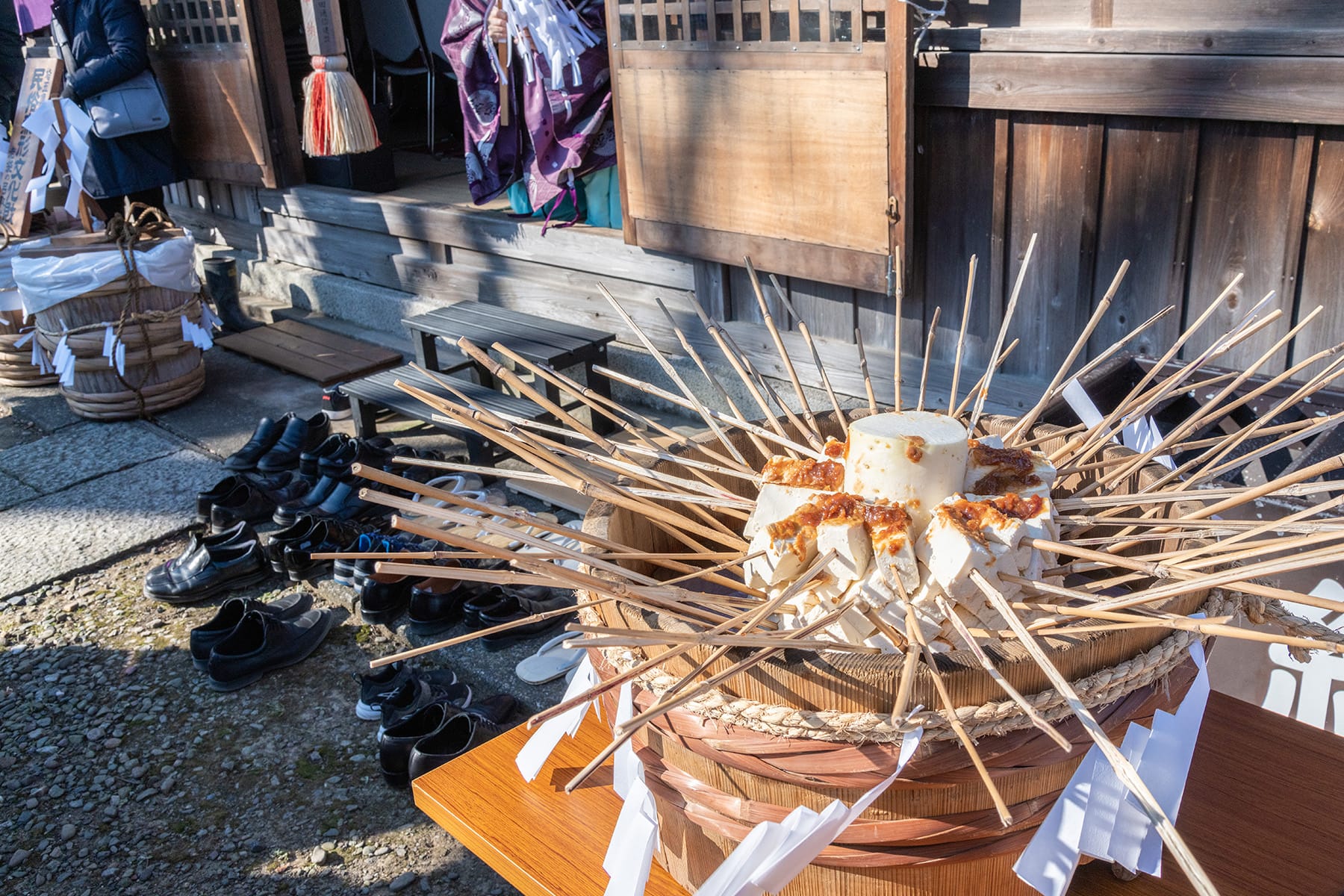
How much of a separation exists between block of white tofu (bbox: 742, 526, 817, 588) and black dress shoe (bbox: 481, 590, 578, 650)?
6.05 feet

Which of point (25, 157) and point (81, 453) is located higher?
point (25, 157)

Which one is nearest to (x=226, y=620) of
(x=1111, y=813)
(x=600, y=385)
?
(x=600, y=385)

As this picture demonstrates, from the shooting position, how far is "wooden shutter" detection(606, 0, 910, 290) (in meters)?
3.48

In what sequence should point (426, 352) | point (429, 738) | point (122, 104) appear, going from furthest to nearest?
point (122, 104)
point (426, 352)
point (429, 738)

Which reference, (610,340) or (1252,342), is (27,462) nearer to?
(610,340)

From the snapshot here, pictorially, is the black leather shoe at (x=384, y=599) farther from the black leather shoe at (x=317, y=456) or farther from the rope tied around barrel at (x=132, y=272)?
the rope tied around barrel at (x=132, y=272)

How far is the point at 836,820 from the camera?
3.63ft

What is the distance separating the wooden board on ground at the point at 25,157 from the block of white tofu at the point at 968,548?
5.92 meters

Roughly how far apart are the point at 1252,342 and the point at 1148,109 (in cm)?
74

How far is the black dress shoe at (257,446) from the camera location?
183 inches

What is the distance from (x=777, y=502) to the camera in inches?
57.5

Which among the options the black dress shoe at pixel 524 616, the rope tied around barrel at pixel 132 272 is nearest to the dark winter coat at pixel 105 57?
the rope tied around barrel at pixel 132 272

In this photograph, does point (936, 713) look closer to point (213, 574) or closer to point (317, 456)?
point (213, 574)

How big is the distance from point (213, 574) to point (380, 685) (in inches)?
41.2
